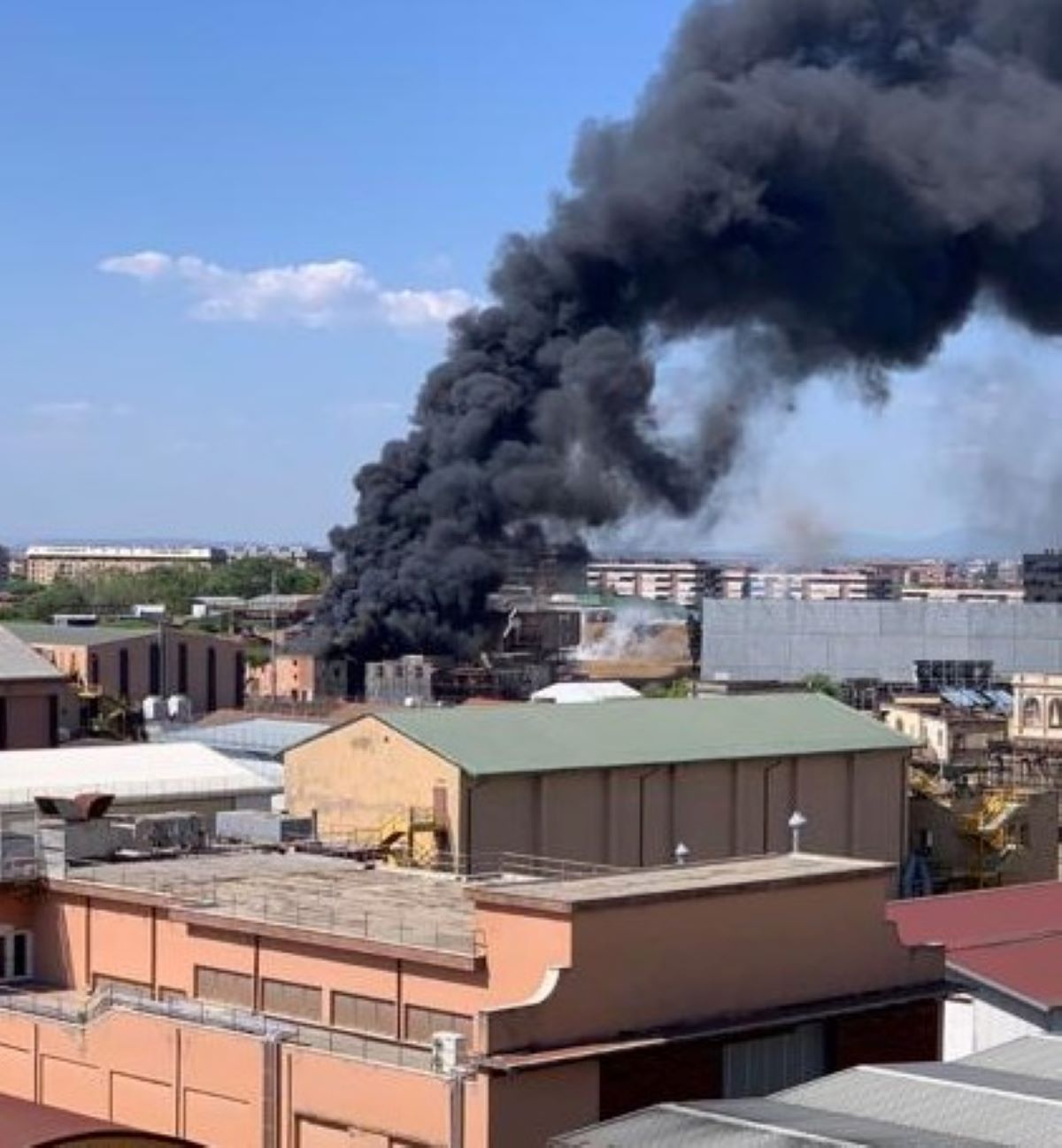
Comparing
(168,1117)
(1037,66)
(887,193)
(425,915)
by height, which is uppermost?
(1037,66)

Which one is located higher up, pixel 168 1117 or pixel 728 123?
pixel 728 123

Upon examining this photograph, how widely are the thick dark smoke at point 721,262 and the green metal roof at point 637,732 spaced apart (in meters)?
27.9

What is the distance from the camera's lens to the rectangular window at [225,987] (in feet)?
64.7

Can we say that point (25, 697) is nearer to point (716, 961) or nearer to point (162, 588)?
point (716, 961)

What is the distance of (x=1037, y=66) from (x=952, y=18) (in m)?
3.26

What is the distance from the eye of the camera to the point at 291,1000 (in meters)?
19.4

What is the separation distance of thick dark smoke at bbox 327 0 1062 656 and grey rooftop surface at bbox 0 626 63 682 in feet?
81.2

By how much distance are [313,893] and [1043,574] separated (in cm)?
14139

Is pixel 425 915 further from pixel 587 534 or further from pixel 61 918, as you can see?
pixel 587 534

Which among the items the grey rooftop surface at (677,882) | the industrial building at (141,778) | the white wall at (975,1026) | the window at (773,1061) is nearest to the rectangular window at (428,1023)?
the grey rooftop surface at (677,882)

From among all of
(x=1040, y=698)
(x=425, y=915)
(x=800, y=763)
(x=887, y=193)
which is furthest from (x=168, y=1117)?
(x=887, y=193)

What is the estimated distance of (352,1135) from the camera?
17.5 meters

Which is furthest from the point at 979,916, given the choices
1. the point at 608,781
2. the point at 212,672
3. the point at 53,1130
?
the point at 212,672

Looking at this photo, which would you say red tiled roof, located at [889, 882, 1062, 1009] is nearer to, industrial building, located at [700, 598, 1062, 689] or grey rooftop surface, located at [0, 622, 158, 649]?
grey rooftop surface, located at [0, 622, 158, 649]
